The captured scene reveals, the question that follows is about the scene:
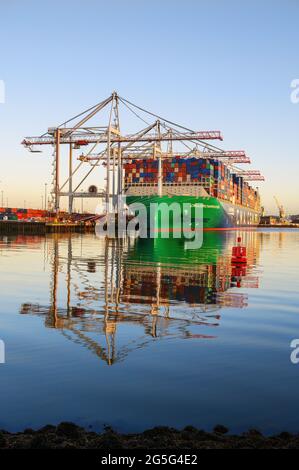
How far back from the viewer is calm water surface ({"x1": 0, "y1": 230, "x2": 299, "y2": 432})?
6449 millimetres

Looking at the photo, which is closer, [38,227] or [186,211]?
[186,211]

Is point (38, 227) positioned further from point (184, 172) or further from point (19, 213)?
point (19, 213)

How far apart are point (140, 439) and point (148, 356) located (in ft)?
12.2

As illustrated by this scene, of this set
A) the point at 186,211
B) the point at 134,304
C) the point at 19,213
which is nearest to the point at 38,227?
the point at 186,211

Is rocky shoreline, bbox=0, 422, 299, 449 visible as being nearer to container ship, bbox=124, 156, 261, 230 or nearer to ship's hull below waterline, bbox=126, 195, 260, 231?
ship's hull below waterline, bbox=126, 195, 260, 231

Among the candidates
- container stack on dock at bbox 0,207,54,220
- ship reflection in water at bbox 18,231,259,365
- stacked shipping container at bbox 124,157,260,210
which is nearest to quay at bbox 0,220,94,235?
stacked shipping container at bbox 124,157,260,210

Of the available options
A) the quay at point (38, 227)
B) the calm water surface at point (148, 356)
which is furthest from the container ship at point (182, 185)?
the calm water surface at point (148, 356)

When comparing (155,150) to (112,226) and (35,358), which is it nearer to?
(112,226)

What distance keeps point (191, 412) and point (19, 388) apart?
2.60 m

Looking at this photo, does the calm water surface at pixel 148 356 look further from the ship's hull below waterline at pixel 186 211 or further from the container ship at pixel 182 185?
the container ship at pixel 182 185

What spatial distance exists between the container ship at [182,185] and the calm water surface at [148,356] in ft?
235

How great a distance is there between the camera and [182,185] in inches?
3873

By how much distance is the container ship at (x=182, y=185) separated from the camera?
298 ft
